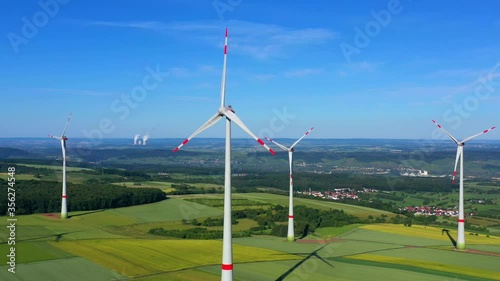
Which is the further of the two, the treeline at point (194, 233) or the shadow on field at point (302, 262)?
the treeline at point (194, 233)

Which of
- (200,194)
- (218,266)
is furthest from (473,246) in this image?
(200,194)

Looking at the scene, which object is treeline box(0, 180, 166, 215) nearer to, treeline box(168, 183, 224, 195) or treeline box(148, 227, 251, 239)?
treeline box(168, 183, 224, 195)

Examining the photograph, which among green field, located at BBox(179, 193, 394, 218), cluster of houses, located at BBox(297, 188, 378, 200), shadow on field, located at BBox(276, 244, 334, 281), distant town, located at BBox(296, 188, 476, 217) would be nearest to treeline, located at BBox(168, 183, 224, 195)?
green field, located at BBox(179, 193, 394, 218)

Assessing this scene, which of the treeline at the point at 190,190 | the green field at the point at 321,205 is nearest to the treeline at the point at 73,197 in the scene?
the treeline at the point at 190,190

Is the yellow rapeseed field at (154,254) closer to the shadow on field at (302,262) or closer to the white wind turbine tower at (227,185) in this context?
the shadow on field at (302,262)

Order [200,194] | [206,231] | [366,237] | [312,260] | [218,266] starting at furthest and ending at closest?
[200,194], [206,231], [366,237], [312,260], [218,266]

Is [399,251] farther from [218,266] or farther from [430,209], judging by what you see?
[430,209]
